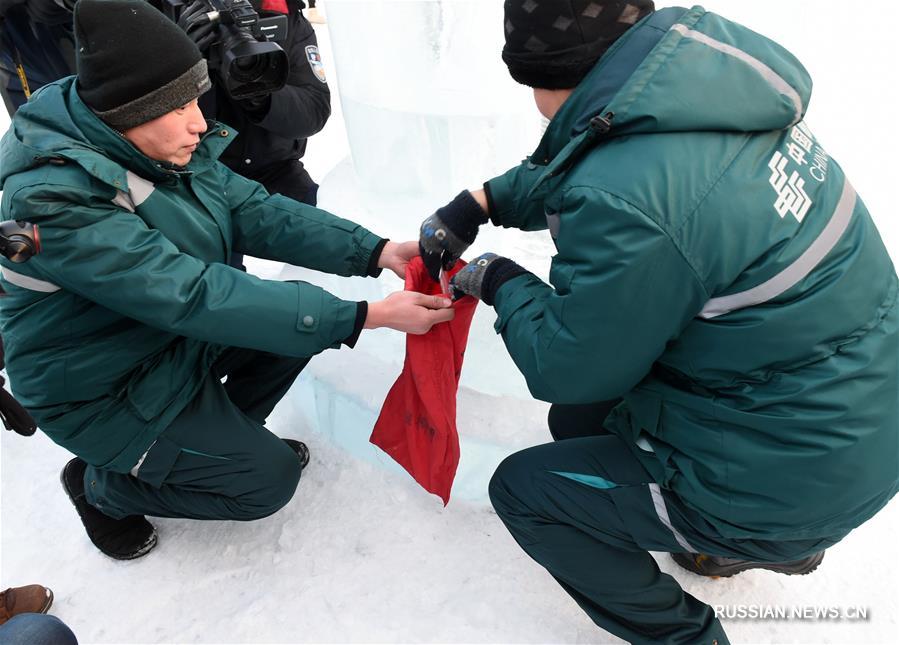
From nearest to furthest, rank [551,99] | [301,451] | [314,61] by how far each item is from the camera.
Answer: [551,99]
[301,451]
[314,61]

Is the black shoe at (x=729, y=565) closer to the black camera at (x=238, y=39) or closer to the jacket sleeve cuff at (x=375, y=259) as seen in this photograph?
the jacket sleeve cuff at (x=375, y=259)

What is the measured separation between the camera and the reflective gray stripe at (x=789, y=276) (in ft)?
3.82

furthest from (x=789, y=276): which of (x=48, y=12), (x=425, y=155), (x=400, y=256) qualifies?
(x=48, y=12)

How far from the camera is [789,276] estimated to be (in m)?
1.16

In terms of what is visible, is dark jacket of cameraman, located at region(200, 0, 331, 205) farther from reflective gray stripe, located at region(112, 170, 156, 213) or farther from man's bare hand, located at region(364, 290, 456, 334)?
man's bare hand, located at region(364, 290, 456, 334)

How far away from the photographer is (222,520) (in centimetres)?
200

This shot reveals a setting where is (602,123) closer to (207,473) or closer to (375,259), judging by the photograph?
(375,259)

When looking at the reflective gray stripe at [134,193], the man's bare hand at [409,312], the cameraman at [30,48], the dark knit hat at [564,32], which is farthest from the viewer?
the cameraman at [30,48]

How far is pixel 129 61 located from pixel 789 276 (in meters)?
1.33

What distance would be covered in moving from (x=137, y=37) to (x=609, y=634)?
1748 mm

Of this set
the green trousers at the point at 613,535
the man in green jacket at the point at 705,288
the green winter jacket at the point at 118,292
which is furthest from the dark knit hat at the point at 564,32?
the green trousers at the point at 613,535

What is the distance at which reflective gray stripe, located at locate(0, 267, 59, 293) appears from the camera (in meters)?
1.54

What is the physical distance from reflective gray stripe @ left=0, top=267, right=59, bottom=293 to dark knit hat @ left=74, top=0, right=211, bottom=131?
14.9 inches

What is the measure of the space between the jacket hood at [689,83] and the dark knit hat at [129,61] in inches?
34.0
